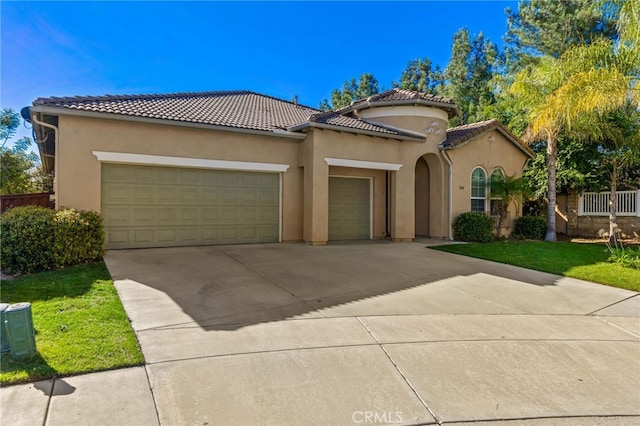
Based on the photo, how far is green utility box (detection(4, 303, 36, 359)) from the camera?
12.0ft

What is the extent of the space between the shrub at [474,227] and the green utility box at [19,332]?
14567mm

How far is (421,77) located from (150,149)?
35425mm

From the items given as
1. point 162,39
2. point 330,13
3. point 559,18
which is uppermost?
point 559,18

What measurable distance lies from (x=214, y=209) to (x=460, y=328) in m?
8.86

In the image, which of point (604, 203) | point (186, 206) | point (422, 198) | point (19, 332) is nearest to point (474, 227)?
point (422, 198)

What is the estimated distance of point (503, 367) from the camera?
407cm

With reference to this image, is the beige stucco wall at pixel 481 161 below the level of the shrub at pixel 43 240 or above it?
above

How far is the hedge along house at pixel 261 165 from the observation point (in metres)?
10.1

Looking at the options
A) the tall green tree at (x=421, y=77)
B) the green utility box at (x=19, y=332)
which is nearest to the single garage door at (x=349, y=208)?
the green utility box at (x=19, y=332)

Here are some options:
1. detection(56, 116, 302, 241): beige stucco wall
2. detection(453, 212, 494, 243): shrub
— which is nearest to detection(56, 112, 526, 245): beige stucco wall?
detection(56, 116, 302, 241): beige stucco wall

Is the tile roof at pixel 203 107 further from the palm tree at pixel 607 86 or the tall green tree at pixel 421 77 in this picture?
the tall green tree at pixel 421 77

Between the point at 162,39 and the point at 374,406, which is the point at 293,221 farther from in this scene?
the point at 374,406

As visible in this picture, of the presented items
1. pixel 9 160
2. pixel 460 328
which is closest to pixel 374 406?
pixel 460 328

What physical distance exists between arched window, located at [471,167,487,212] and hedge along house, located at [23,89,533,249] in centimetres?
5
